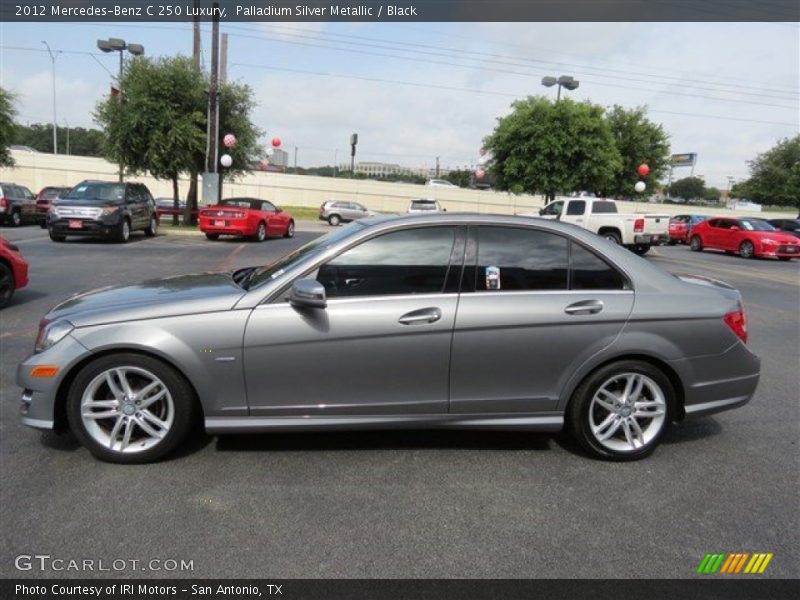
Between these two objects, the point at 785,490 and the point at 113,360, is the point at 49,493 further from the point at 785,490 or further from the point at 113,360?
the point at 785,490

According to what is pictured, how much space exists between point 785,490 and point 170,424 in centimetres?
363

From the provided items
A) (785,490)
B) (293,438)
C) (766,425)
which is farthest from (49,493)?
(766,425)

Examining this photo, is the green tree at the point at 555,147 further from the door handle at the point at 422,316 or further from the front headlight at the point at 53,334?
the front headlight at the point at 53,334

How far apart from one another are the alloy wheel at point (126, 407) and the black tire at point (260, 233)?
1761 cm

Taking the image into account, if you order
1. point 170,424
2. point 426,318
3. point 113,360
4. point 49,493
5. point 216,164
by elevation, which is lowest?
point 49,493

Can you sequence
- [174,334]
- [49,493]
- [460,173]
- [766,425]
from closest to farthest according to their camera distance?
[49,493] < [174,334] < [766,425] < [460,173]

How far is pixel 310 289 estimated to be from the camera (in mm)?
3477

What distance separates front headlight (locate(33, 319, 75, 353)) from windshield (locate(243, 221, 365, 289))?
105 cm

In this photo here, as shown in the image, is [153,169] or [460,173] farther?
[460,173]

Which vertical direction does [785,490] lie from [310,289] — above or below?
below

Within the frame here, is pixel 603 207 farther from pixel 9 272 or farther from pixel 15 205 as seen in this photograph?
pixel 15 205

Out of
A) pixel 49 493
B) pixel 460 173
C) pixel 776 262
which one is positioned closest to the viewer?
pixel 49 493

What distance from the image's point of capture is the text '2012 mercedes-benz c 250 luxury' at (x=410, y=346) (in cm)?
356
